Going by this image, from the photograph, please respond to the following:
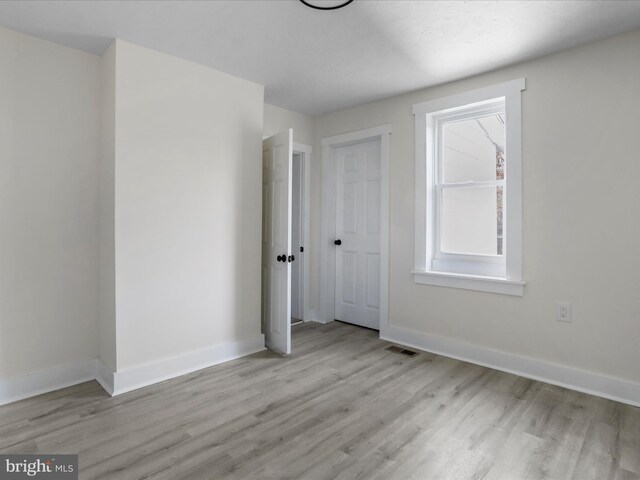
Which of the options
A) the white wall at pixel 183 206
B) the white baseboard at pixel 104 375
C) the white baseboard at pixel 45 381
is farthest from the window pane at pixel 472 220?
the white baseboard at pixel 45 381

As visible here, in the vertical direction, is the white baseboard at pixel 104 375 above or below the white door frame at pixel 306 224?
below

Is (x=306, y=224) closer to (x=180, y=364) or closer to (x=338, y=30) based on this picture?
(x=180, y=364)

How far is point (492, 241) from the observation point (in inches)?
126

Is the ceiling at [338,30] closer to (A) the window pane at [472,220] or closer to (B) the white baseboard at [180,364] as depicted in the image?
(A) the window pane at [472,220]

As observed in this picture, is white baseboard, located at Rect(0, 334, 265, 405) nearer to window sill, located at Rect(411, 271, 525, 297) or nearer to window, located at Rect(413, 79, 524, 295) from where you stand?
window sill, located at Rect(411, 271, 525, 297)

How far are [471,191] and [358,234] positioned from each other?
1.37 meters

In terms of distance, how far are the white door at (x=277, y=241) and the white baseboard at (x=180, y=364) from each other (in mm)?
240

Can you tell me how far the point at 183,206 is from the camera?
2.90 meters

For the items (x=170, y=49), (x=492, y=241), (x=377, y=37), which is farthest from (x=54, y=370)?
(x=492, y=241)

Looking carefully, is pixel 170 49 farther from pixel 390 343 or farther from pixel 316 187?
pixel 390 343

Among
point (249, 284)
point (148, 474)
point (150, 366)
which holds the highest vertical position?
point (249, 284)

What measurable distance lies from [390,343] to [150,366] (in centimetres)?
221

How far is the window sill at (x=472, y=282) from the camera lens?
9.70 ft

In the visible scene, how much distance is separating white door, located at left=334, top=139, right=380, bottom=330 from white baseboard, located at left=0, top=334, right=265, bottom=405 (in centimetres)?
179
